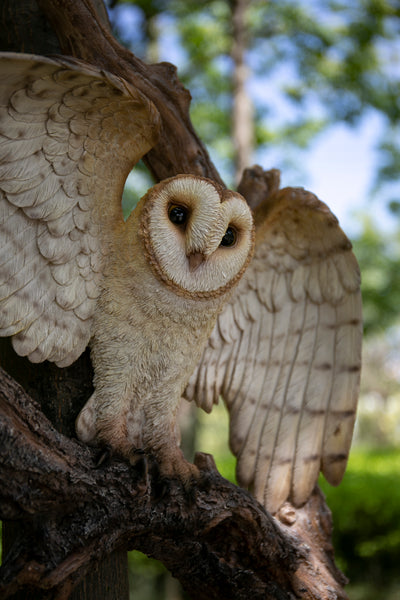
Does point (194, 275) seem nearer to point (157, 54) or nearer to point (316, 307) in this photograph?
point (316, 307)

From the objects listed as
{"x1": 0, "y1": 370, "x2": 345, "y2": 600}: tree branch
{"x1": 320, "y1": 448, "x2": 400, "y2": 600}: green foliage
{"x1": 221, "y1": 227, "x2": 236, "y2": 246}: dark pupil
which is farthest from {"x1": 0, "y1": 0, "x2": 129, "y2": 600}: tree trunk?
{"x1": 320, "y1": 448, "x2": 400, "y2": 600}: green foliage

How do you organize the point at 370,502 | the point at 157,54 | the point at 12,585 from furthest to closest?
the point at 157,54, the point at 370,502, the point at 12,585

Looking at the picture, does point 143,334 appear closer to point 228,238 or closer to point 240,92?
point 228,238

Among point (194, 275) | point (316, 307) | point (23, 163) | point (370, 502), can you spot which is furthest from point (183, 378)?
point (370, 502)

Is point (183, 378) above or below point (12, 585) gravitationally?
above

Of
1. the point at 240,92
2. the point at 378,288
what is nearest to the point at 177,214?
the point at 240,92

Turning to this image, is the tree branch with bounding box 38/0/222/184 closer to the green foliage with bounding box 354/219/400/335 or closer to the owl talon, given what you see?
the owl talon
